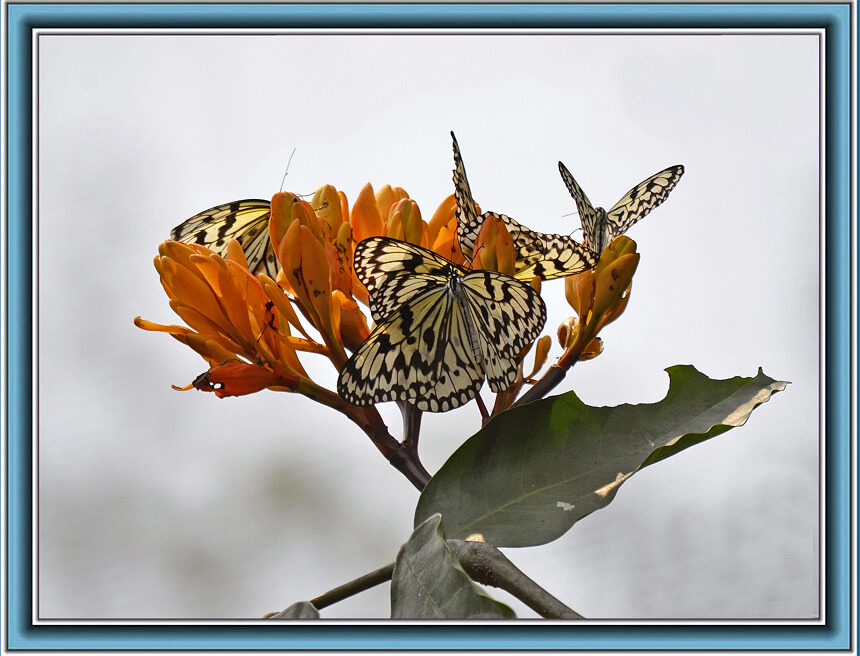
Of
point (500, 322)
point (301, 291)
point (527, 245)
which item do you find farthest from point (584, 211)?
point (301, 291)

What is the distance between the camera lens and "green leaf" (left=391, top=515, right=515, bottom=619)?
535 mm

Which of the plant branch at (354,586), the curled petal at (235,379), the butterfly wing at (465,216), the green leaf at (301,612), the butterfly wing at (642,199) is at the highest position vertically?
the butterfly wing at (642,199)

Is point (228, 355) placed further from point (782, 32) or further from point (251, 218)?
point (782, 32)

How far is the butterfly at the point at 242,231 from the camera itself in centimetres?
88

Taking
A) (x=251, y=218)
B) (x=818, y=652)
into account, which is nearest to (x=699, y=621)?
(x=818, y=652)

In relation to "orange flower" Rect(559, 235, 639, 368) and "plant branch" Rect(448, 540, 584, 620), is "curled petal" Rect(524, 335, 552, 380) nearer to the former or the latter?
"orange flower" Rect(559, 235, 639, 368)

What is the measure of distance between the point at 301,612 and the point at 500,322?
31 cm

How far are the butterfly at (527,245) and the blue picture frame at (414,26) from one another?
0.86 feet

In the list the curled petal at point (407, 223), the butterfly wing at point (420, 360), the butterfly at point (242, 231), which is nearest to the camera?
the butterfly wing at point (420, 360)

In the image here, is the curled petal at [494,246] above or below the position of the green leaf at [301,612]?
above

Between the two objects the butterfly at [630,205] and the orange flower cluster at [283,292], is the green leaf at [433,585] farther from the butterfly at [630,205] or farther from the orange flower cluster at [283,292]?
the butterfly at [630,205]

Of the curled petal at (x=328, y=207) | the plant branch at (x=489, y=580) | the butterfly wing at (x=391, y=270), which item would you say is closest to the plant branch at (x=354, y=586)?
the plant branch at (x=489, y=580)

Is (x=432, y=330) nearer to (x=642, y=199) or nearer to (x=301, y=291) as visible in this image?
(x=301, y=291)

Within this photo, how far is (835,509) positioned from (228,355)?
25.9 inches
